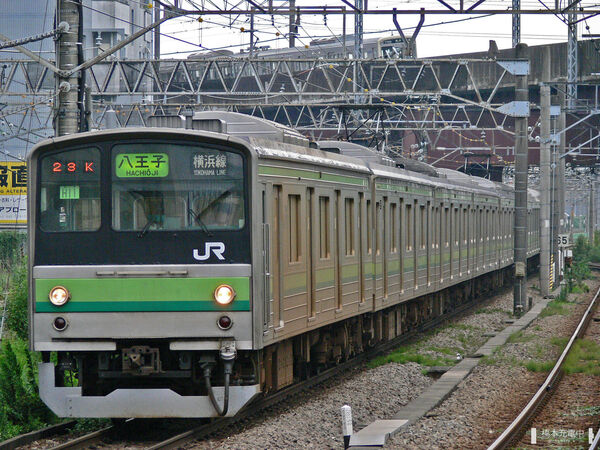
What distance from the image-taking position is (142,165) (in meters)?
9.74

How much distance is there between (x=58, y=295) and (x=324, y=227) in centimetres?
370

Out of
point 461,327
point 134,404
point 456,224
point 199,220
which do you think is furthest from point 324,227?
point 456,224

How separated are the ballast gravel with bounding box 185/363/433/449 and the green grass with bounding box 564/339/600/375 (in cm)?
218

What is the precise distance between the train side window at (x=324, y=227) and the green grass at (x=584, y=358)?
4.56 m

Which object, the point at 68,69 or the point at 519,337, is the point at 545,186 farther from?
the point at 68,69

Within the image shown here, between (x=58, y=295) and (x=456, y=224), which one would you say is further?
(x=456, y=224)

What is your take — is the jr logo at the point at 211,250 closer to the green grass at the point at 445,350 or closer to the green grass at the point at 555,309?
the green grass at the point at 445,350

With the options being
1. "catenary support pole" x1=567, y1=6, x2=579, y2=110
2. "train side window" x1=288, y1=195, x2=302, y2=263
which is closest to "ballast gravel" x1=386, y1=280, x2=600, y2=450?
"train side window" x1=288, y1=195, x2=302, y2=263

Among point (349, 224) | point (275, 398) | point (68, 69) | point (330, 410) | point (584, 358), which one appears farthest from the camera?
point (584, 358)

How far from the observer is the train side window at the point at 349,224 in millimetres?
13567

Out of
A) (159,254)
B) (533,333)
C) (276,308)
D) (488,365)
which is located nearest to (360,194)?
(488,365)

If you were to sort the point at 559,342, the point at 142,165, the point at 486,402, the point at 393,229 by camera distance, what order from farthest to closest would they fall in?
the point at 559,342 → the point at 393,229 → the point at 486,402 → the point at 142,165

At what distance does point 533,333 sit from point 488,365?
5.31 metres

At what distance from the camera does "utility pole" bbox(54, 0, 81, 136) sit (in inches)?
512
